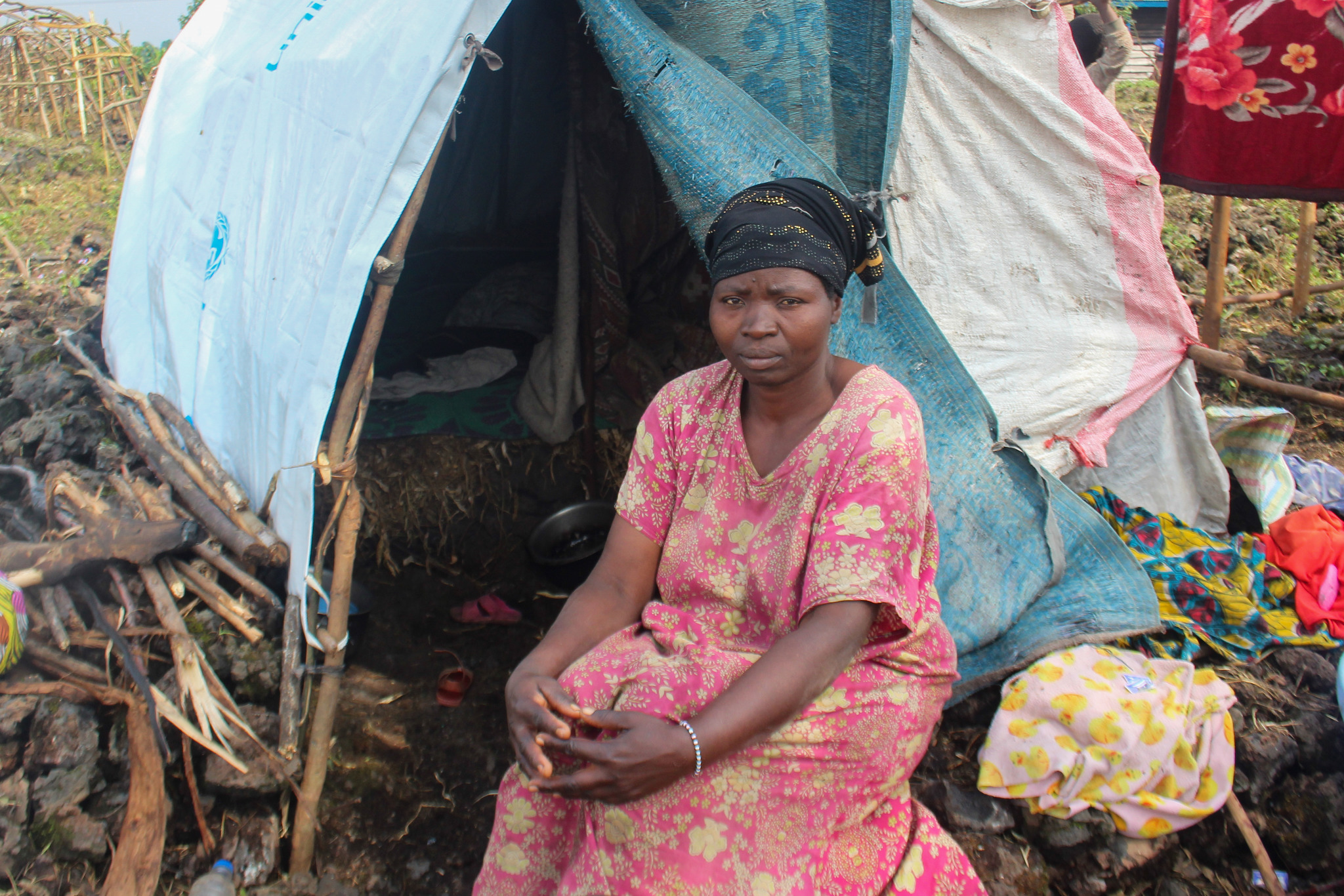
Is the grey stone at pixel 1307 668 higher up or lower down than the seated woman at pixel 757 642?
lower down

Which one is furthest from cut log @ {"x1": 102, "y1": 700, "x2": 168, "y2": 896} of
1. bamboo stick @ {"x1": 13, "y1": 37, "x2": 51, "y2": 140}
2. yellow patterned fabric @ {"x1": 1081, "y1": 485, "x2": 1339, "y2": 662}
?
bamboo stick @ {"x1": 13, "y1": 37, "x2": 51, "y2": 140}

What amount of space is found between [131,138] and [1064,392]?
27.5ft

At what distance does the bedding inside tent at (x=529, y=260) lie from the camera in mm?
3557

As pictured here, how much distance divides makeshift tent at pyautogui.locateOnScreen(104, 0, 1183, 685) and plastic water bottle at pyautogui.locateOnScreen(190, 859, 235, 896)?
722 millimetres

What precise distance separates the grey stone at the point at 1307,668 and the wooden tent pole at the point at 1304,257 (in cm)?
283

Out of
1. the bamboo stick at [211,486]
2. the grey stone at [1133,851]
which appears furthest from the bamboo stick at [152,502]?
the grey stone at [1133,851]

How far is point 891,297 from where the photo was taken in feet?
8.13

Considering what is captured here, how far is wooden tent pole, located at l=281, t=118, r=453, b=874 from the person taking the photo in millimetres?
2256

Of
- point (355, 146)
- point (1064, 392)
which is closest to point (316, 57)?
point (355, 146)

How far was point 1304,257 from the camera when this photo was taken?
465 centimetres

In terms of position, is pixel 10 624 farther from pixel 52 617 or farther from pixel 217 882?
pixel 217 882

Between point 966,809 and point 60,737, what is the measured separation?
7.84ft

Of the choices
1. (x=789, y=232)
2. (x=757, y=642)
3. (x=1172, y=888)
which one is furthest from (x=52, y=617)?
(x=1172, y=888)

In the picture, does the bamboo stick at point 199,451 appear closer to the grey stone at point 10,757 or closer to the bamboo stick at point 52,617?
the bamboo stick at point 52,617
